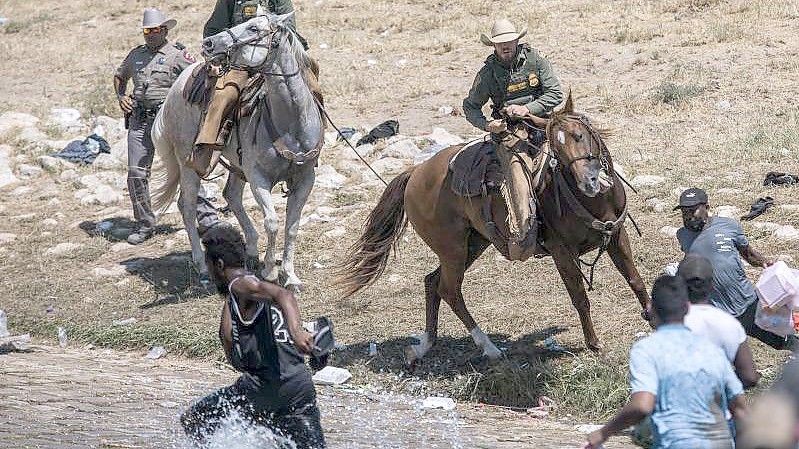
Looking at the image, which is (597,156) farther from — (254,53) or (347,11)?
(347,11)

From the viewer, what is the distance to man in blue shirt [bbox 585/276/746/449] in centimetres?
454

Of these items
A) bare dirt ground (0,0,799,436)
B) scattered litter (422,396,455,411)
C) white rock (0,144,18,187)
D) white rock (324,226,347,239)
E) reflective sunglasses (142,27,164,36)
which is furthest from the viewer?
white rock (0,144,18,187)

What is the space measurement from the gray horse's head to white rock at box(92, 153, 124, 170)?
539cm

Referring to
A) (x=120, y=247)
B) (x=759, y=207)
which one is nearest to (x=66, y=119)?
(x=120, y=247)

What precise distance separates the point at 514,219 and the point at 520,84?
920mm

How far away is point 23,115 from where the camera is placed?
16.6 m

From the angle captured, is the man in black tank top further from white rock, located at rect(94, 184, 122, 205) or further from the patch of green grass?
the patch of green grass

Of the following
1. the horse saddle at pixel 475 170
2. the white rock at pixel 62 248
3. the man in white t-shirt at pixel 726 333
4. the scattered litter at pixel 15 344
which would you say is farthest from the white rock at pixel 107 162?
the man in white t-shirt at pixel 726 333

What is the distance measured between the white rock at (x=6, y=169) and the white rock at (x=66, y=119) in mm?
937

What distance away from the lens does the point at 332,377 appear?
8781 mm

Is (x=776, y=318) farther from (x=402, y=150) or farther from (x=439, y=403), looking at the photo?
(x=402, y=150)

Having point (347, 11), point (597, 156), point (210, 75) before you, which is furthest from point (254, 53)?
point (347, 11)

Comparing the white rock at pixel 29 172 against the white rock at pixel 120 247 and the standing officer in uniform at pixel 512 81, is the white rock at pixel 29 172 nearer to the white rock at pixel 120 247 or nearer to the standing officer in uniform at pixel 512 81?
the white rock at pixel 120 247

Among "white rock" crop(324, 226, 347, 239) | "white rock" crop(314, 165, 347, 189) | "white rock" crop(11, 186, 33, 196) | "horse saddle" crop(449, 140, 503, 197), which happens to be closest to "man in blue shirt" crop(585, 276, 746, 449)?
"horse saddle" crop(449, 140, 503, 197)
